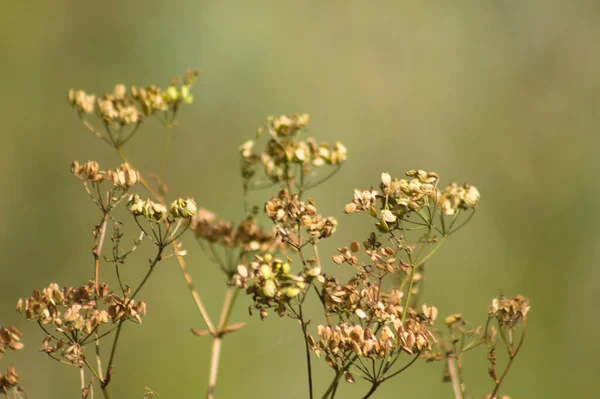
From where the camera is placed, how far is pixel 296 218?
84cm

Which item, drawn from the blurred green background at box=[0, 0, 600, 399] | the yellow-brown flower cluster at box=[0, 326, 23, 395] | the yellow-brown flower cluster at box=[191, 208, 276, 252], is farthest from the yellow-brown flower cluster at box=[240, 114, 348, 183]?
the blurred green background at box=[0, 0, 600, 399]

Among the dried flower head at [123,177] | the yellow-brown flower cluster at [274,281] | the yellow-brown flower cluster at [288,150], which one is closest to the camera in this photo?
the yellow-brown flower cluster at [274,281]

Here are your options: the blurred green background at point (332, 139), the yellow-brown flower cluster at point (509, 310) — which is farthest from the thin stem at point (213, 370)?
the blurred green background at point (332, 139)

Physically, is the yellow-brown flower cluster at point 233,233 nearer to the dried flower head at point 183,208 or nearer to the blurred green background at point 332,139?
the dried flower head at point 183,208

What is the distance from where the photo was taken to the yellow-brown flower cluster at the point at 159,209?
0.79m

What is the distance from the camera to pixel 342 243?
3.14 meters

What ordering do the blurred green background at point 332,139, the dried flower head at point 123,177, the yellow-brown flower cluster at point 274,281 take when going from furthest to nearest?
the blurred green background at point 332,139 < the dried flower head at point 123,177 < the yellow-brown flower cluster at point 274,281

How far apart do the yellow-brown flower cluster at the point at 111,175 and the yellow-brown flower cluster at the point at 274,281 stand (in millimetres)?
211

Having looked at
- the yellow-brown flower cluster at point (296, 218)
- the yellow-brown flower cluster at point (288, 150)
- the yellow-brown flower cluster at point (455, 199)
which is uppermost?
the yellow-brown flower cluster at point (288, 150)

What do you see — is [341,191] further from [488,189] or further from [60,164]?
[60,164]

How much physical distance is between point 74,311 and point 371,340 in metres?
0.38

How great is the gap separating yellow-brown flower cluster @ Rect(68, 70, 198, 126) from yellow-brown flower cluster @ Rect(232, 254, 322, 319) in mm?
483

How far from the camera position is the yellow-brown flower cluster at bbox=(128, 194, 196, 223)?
794 mm

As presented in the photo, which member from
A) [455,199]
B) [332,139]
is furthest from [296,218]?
[332,139]
